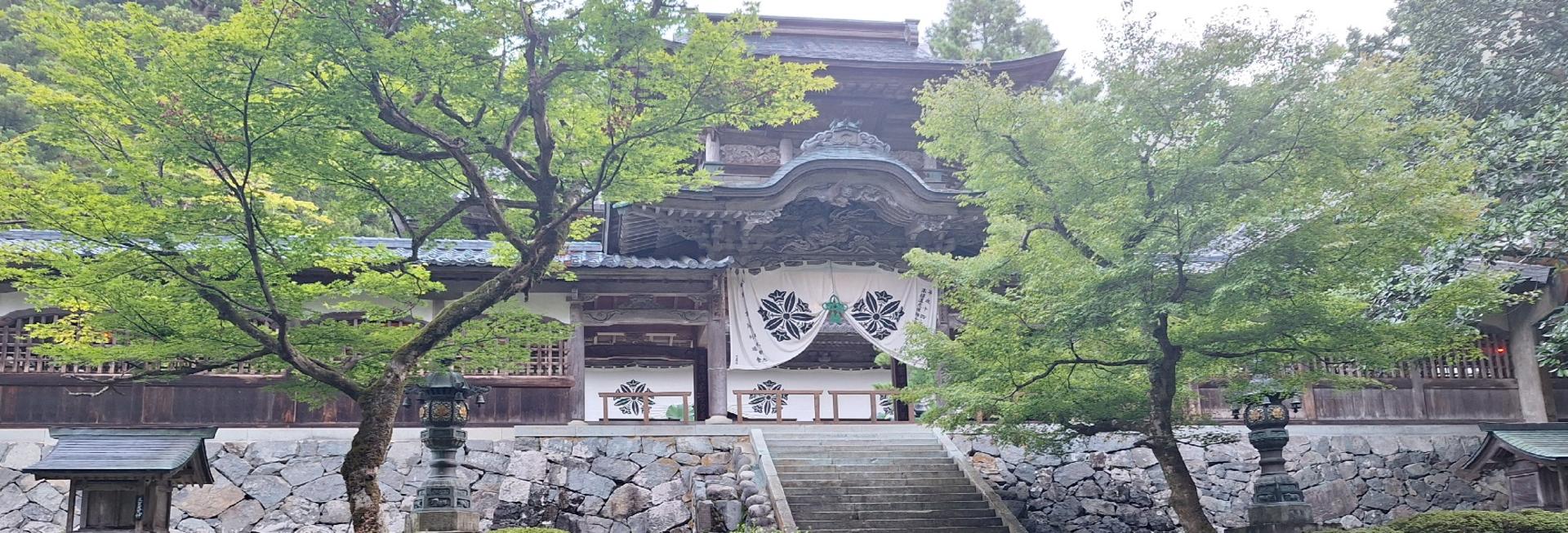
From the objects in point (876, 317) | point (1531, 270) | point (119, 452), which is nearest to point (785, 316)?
point (876, 317)

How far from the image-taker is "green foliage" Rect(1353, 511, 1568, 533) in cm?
1213

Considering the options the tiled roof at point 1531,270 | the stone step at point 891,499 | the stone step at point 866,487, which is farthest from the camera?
the tiled roof at point 1531,270

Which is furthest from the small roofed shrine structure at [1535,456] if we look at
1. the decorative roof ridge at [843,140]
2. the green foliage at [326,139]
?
the green foliage at [326,139]

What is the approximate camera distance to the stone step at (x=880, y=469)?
51.2 feet

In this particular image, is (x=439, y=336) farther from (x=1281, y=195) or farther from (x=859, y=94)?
(x=859, y=94)

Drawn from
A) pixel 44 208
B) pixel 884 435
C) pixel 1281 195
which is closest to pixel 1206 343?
pixel 1281 195

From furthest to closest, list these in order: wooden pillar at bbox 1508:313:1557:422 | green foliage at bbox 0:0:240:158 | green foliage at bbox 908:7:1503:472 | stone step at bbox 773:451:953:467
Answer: green foliage at bbox 0:0:240:158
wooden pillar at bbox 1508:313:1557:422
stone step at bbox 773:451:953:467
green foliage at bbox 908:7:1503:472

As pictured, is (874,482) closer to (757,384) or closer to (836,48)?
(757,384)

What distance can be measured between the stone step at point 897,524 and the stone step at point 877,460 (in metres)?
1.68

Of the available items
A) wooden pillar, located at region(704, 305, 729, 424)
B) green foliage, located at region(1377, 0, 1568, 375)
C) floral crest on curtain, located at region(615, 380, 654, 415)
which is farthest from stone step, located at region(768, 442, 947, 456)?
floral crest on curtain, located at region(615, 380, 654, 415)

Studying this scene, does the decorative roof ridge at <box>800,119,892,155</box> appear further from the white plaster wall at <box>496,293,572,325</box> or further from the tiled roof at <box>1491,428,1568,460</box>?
the tiled roof at <box>1491,428,1568,460</box>

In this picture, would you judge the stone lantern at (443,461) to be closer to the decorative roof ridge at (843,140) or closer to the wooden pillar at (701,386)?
the decorative roof ridge at (843,140)

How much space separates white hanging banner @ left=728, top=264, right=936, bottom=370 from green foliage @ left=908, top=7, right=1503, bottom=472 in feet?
16.2

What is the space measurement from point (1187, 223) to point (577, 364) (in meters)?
9.52
